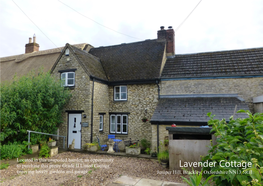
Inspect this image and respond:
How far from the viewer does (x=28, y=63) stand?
757 inches

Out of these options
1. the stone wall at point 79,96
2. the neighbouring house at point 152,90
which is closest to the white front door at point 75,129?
the neighbouring house at point 152,90

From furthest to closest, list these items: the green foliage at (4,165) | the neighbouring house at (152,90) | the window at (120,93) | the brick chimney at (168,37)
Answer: the brick chimney at (168,37)
the window at (120,93)
the neighbouring house at (152,90)
the green foliage at (4,165)

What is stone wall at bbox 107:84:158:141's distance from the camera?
12664 mm

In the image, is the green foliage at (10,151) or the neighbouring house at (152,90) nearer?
the green foliage at (10,151)

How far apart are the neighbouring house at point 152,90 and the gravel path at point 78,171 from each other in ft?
8.28

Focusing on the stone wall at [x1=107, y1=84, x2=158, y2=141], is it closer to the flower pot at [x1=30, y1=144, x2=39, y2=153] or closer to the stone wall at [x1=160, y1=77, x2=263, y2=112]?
the stone wall at [x1=160, y1=77, x2=263, y2=112]

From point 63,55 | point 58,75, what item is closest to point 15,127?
point 58,75

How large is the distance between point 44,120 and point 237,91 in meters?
12.9

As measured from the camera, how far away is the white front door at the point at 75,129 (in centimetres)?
1212

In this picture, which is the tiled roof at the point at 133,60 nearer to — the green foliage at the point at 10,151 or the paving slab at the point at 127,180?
the green foliage at the point at 10,151

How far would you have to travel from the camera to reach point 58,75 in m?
13.4

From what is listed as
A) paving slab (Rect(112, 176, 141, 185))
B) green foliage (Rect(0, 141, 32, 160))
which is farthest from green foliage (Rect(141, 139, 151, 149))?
green foliage (Rect(0, 141, 32, 160))

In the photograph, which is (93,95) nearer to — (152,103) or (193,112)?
(152,103)

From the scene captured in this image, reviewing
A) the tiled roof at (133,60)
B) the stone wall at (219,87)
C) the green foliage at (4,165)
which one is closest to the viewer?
the green foliage at (4,165)
